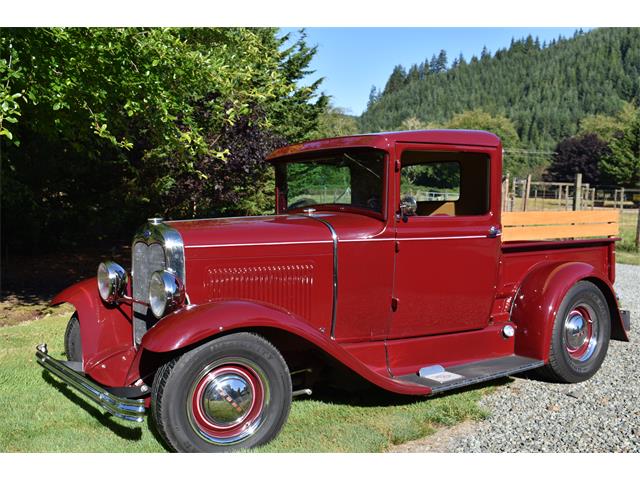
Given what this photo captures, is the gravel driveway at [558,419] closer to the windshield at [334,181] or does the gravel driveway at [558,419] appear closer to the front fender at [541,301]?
the front fender at [541,301]

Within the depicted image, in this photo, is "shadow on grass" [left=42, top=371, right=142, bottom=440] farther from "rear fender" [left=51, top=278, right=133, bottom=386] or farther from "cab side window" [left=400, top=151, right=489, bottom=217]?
"cab side window" [left=400, top=151, right=489, bottom=217]

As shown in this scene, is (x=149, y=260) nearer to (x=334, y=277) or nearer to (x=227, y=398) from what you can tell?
(x=227, y=398)

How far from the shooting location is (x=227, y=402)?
338cm

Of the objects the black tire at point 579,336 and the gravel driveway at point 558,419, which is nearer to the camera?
the gravel driveway at point 558,419

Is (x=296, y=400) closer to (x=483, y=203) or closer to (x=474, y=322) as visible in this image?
(x=474, y=322)

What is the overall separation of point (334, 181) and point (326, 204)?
0.22m

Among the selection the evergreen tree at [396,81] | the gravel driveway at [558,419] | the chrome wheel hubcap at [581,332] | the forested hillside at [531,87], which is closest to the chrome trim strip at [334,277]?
the gravel driveway at [558,419]

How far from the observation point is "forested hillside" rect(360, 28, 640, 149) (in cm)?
9350

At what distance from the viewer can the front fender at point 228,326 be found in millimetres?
3178

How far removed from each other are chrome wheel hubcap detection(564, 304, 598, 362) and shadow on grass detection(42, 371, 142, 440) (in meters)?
3.56

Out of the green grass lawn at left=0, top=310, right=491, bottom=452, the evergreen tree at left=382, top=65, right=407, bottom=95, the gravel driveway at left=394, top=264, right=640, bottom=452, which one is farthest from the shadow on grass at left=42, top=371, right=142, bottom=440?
the evergreen tree at left=382, top=65, right=407, bottom=95

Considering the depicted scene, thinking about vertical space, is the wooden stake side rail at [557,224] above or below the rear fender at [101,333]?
above

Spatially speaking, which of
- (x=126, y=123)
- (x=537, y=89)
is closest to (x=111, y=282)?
(x=126, y=123)

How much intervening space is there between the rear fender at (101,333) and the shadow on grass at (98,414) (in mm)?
333
